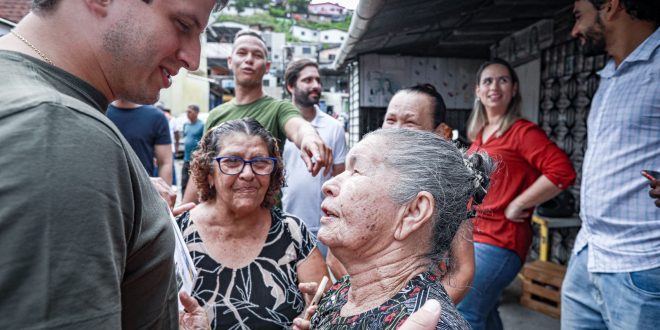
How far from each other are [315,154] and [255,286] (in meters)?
0.68

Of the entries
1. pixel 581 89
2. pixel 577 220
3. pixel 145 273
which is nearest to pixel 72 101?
pixel 145 273

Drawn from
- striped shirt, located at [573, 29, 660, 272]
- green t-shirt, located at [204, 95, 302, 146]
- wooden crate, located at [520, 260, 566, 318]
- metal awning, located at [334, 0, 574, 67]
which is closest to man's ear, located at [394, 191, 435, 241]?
striped shirt, located at [573, 29, 660, 272]

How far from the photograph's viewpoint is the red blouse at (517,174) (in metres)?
2.66

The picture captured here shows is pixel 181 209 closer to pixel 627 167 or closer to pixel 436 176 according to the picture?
pixel 436 176

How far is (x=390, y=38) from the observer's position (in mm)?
5621

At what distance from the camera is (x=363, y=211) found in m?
1.35

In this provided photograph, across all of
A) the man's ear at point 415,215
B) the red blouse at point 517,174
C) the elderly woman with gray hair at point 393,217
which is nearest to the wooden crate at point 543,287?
the red blouse at point 517,174

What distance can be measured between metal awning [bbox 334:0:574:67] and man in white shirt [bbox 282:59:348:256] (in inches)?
27.5

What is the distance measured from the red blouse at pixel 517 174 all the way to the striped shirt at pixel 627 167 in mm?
454

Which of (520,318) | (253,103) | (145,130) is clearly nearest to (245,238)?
(253,103)

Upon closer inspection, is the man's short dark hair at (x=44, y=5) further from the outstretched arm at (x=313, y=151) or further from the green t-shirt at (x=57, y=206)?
the outstretched arm at (x=313, y=151)

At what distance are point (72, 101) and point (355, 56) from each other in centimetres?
652

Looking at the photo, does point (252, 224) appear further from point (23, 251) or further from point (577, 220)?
point (577, 220)

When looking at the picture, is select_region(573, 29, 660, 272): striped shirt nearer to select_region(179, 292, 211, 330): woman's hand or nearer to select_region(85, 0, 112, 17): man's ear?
select_region(179, 292, 211, 330): woman's hand
